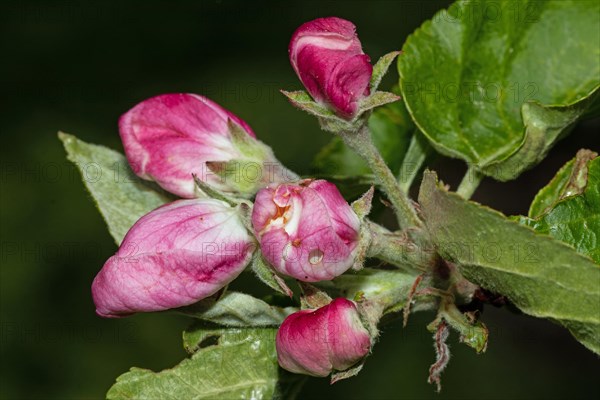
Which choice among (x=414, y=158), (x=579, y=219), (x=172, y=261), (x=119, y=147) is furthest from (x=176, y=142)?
(x=119, y=147)

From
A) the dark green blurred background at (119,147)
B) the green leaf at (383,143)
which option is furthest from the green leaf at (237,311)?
the dark green blurred background at (119,147)

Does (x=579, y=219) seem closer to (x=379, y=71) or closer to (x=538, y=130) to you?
(x=538, y=130)

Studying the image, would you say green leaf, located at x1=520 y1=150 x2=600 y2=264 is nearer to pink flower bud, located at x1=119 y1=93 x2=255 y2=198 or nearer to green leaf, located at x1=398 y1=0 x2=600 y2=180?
green leaf, located at x1=398 y1=0 x2=600 y2=180

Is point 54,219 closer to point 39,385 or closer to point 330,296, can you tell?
point 39,385

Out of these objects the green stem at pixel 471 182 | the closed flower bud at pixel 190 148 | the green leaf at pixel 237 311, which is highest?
the closed flower bud at pixel 190 148

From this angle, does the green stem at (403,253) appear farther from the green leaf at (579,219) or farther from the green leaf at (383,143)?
the green leaf at (383,143)

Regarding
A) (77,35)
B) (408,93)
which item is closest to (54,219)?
(77,35)

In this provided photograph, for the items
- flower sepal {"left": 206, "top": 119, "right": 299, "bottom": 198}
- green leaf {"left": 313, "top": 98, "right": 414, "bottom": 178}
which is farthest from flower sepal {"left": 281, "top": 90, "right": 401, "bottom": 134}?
green leaf {"left": 313, "top": 98, "right": 414, "bottom": 178}
